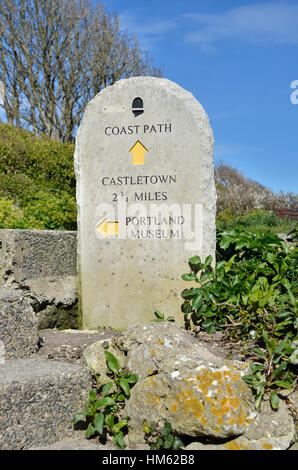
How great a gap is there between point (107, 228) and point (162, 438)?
2.06m

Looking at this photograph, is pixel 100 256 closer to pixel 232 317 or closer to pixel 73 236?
pixel 73 236

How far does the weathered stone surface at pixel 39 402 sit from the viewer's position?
2453mm

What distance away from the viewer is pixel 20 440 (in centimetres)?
249

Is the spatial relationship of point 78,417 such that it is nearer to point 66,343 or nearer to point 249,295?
point 66,343

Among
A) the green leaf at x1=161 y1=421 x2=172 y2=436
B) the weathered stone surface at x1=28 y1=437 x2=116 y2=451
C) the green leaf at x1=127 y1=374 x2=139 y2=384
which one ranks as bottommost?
the weathered stone surface at x1=28 y1=437 x2=116 y2=451

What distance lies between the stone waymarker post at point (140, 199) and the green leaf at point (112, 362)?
4.04 ft

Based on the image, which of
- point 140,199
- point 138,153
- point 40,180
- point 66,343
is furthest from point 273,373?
point 40,180

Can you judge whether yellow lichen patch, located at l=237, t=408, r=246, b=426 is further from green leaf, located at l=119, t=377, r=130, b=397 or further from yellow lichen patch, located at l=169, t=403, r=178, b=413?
green leaf, located at l=119, t=377, r=130, b=397

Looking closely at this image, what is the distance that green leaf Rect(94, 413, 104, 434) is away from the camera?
249 centimetres

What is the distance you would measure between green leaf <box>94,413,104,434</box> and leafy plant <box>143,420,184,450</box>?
0.74 ft

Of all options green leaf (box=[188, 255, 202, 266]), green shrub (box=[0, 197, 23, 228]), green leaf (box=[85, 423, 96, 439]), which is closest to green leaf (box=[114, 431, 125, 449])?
green leaf (box=[85, 423, 96, 439])

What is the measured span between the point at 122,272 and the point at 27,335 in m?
1.10

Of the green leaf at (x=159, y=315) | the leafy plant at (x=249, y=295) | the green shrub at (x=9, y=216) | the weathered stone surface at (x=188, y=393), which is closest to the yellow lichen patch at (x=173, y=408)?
the weathered stone surface at (x=188, y=393)

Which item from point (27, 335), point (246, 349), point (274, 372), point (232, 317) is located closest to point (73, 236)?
point (27, 335)
